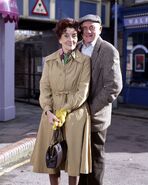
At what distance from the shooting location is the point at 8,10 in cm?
825

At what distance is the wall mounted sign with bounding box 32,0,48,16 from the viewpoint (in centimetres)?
1141

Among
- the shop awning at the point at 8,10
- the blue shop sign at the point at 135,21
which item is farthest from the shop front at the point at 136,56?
the shop awning at the point at 8,10

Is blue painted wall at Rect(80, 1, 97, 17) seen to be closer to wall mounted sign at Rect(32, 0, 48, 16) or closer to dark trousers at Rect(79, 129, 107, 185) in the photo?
wall mounted sign at Rect(32, 0, 48, 16)

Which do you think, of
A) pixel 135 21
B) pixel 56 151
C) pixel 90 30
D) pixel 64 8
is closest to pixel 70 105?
pixel 56 151

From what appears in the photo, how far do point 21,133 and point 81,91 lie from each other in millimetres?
4698

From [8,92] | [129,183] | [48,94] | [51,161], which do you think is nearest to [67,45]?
[48,94]

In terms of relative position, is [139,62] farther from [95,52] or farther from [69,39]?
[69,39]

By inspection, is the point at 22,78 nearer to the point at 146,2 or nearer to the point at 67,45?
the point at 146,2

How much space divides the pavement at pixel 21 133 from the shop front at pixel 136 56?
0.54 metres

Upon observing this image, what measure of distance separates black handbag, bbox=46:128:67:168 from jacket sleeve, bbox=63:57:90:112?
0.25 metres

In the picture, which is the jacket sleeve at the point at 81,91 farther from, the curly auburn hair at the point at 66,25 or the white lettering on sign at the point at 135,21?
the white lettering on sign at the point at 135,21

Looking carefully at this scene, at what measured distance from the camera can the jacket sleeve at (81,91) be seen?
3.50m

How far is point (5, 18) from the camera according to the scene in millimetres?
8305

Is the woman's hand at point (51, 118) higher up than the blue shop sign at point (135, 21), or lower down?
lower down
